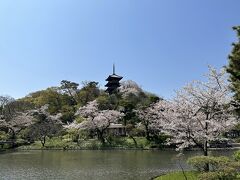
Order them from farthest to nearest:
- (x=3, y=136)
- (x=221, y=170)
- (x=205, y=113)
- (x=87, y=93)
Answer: (x=87, y=93)
(x=3, y=136)
(x=205, y=113)
(x=221, y=170)

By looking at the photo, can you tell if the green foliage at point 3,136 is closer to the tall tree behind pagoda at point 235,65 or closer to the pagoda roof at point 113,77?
the pagoda roof at point 113,77

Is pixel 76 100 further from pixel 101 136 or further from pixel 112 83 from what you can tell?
pixel 101 136

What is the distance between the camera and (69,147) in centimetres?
4347

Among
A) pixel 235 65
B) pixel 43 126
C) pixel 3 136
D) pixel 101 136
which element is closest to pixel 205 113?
pixel 235 65

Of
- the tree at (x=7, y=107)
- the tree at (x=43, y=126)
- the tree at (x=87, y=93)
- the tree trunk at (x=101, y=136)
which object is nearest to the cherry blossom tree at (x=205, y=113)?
the tree trunk at (x=101, y=136)

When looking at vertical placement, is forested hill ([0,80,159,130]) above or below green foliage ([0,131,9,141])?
above

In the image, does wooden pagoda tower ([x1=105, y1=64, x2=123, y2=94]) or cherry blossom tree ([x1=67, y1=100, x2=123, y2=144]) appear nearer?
cherry blossom tree ([x1=67, y1=100, x2=123, y2=144])

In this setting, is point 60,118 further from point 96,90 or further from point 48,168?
point 48,168

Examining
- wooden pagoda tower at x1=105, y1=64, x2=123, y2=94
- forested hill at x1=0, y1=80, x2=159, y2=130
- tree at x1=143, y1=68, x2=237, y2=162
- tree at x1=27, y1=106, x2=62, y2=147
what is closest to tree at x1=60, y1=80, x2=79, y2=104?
forested hill at x1=0, y1=80, x2=159, y2=130

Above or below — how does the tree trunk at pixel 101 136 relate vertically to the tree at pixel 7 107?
below

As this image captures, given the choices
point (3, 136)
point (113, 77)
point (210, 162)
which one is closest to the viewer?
point (210, 162)

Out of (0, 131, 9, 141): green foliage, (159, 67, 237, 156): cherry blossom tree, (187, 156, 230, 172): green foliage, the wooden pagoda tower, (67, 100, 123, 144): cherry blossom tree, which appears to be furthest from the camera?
the wooden pagoda tower

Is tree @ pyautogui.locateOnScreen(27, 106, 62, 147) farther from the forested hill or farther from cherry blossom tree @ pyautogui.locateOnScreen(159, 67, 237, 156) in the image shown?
cherry blossom tree @ pyautogui.locateOnScreen(159, 67, 237, 156)

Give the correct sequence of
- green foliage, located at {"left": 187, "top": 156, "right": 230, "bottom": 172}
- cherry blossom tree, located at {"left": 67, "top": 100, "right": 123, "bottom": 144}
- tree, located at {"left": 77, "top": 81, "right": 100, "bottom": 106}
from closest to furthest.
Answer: green foliage, located at {"left": 187, "top": 156, "right": 230, "bottom": 172}, cherry blossom tree, located at {"left": 67, "top": 100, "right": 123, "bottom": 144}, tree, located at {"left": 77, "top": 81, "right": 100, "bottom": 106}
